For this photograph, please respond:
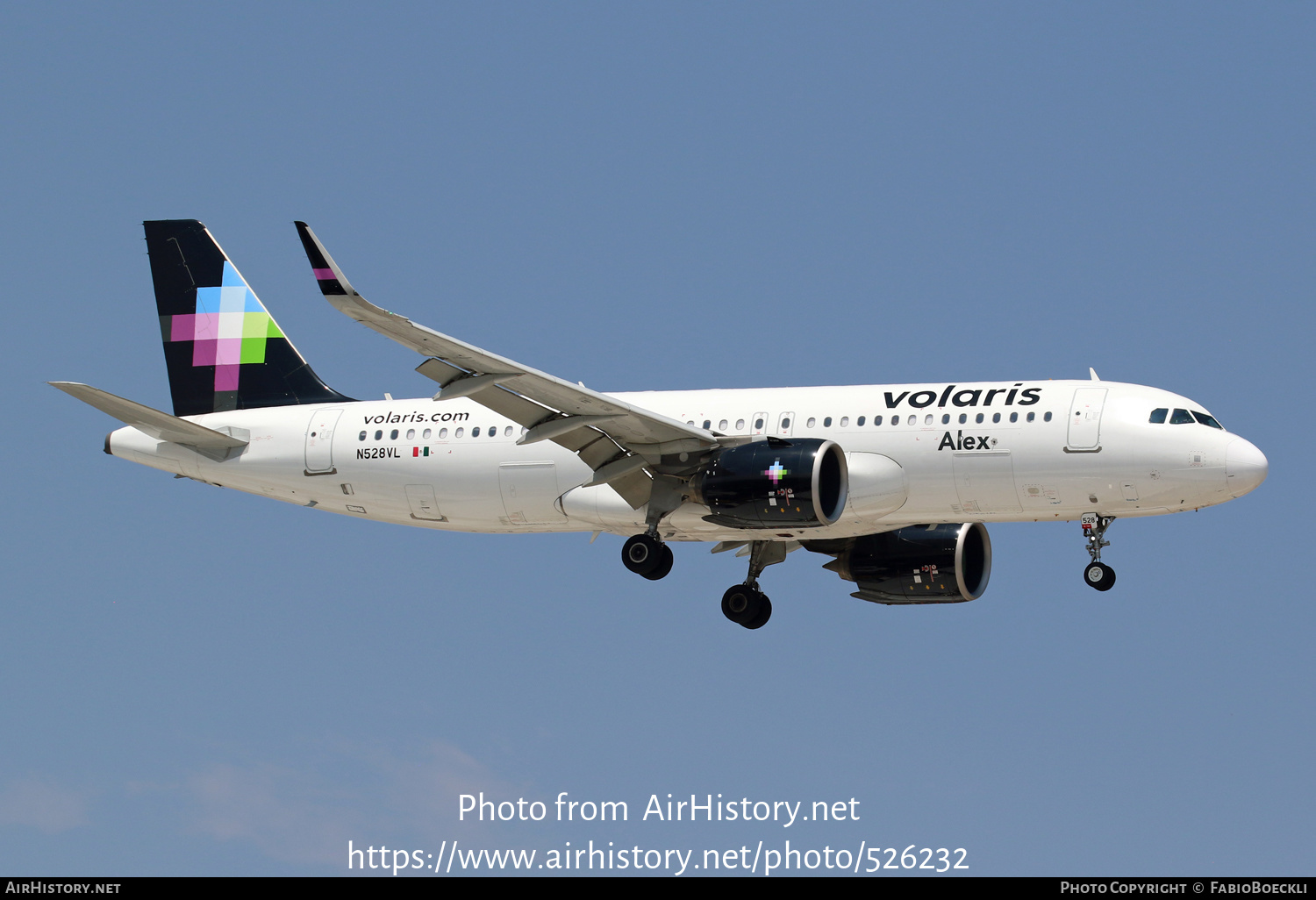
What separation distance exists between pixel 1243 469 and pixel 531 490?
619 inches

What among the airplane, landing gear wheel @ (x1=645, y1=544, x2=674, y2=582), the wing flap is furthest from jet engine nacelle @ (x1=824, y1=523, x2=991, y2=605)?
the wing flap

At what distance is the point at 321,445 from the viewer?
4359 centimetres

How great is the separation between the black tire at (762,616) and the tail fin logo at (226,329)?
1429cm

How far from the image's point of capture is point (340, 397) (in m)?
45.7

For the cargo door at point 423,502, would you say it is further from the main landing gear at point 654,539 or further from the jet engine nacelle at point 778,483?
the jet engine nacelle at point 778,483

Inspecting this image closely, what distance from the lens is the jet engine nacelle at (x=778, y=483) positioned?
3756 centimetres

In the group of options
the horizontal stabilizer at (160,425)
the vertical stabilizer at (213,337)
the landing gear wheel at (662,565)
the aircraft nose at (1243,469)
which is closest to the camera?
the aircraft nose at (1243,469)

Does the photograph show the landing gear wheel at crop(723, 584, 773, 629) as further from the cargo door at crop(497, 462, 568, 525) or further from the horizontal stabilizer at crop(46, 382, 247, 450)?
the horizontal stabilizer at crop(46, 382, 247, 450)

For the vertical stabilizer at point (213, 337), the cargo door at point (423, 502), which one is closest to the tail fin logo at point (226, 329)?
the vertical stabilizer at point (213, 337)

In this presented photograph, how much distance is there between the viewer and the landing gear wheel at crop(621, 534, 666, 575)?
4019cm

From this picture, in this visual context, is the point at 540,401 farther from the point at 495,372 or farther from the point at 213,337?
the point at 213,337
